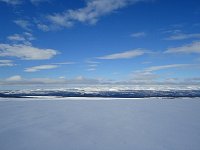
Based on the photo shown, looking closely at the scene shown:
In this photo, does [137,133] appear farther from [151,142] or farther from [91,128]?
[91,128]

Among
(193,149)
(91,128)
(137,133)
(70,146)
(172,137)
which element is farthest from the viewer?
(91,128)

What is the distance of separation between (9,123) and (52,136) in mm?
2986

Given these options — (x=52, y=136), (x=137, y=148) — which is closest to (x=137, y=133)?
(x=137, y=148)

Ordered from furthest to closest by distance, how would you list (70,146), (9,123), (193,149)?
(9,123) → (70,146) → (193,149)

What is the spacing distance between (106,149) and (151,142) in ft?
4.82

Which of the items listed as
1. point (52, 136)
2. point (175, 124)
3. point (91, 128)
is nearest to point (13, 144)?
point (52, 136)

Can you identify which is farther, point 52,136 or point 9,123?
point 9,123

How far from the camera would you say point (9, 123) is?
30.9 ft

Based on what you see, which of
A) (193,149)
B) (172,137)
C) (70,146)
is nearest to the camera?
(193,149)

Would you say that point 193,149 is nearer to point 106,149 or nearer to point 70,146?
point 106,149

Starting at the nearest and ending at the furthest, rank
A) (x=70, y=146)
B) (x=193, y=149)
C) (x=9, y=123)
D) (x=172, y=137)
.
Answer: (x=193, y=149) < (x=70, y=146) < (x=172, y=137) < (x=9, y=123)

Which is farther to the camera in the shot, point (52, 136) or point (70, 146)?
point (52, 136)

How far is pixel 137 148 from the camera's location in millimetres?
6039

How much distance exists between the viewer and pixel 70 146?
6242 millimetres
